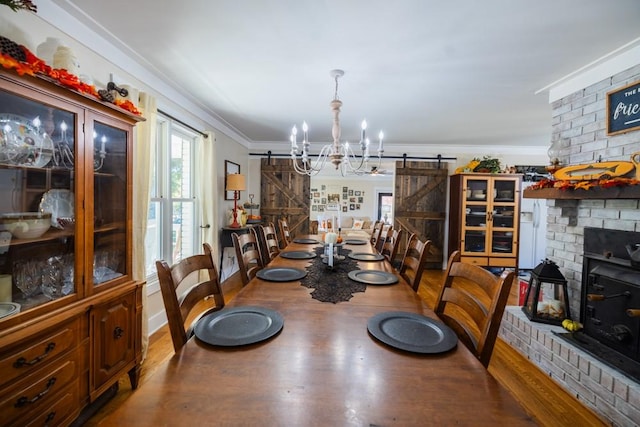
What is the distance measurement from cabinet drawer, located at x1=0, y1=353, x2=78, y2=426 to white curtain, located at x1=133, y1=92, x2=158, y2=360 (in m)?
0.74

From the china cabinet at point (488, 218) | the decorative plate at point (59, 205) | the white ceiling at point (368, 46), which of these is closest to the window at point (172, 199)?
the white ceiling at point (368, 46)

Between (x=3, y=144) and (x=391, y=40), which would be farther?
(x=391, y=40)

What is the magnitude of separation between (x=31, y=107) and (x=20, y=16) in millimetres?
544

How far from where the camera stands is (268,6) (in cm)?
157

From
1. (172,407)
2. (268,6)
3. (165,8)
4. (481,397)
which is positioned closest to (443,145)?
(268,6)

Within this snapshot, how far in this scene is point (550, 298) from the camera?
250 cm

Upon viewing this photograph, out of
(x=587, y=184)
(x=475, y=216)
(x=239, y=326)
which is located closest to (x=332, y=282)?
(x=239, y=326)

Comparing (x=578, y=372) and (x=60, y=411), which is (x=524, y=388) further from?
(x=60, y=411)

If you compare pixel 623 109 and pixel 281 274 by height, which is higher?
pixel 623 109

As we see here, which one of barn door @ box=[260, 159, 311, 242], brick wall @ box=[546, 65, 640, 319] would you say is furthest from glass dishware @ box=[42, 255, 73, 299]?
barn door @ box=[260, 159, 311, 242]

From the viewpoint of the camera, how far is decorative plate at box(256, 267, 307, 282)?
1.70m

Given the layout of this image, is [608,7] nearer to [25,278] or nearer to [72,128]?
[72,128]

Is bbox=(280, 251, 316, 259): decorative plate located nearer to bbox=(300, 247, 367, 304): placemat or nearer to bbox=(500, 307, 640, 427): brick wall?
bbox=(300, 247, 367, 304): placemat

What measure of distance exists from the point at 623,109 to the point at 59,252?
11.7 ft
